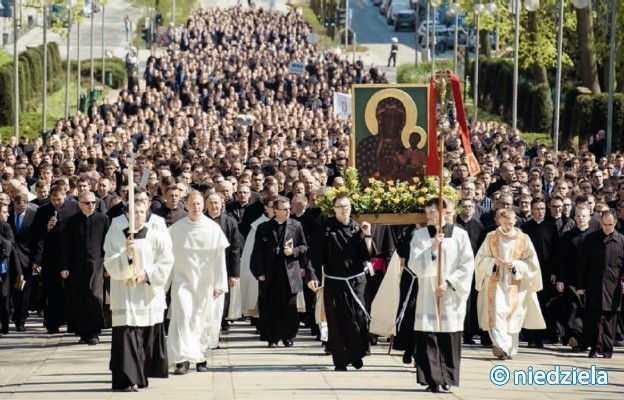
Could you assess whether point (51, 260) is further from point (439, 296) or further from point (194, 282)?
point (439, 296)

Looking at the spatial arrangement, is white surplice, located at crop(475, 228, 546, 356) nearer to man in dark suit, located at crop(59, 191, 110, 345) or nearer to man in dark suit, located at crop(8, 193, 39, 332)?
man in dark suit, located at crop(59, 191, 110, 345)

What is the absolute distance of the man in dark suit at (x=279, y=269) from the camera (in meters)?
18.4

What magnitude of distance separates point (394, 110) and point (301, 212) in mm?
1685

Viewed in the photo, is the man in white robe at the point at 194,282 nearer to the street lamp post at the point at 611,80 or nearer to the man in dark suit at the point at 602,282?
the man in dark suit at the point at 602,282

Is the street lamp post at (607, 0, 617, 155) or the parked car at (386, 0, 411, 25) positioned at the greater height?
the parked car at (386, 0, 411, 25)

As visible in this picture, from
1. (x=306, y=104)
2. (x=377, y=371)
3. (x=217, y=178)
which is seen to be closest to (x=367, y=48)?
(x=306, y=104)

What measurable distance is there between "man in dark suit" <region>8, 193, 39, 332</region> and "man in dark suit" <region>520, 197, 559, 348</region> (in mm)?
5954

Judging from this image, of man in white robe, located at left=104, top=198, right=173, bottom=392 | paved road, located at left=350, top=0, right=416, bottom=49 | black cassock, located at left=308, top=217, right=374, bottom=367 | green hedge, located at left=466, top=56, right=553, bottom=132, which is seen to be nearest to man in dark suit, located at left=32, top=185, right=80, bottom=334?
black cassock, located at left=308, top=217, right=374, bottom=367

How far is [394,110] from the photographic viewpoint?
1906 centimetres

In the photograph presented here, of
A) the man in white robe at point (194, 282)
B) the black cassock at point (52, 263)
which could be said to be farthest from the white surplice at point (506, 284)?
the black cassock at point (52, 263)

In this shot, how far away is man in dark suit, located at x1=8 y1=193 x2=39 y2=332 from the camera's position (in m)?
20.0

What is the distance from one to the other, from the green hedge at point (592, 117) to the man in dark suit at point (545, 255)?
22.0m

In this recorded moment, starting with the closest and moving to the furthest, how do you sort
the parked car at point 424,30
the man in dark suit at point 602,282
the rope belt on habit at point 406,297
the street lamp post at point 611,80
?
the rope belt on habit at point 406,297 < the man in dark suit at point 602,282 < the street lamp post at point 611,80 < the parked car at point 424,30

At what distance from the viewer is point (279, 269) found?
1859cm
